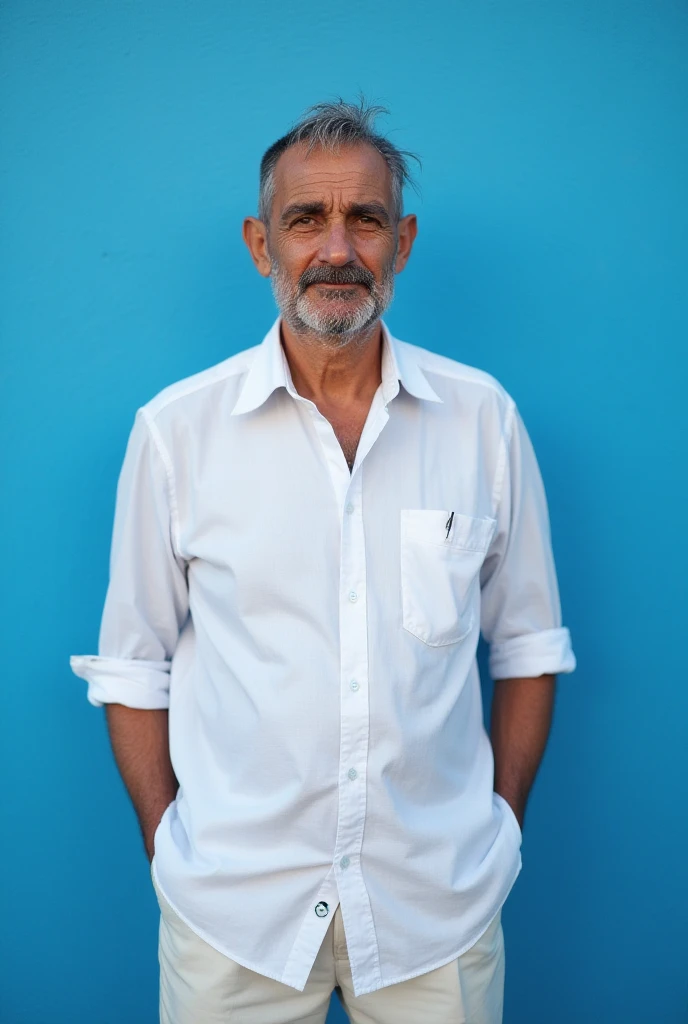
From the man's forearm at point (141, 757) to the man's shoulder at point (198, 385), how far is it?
60cm

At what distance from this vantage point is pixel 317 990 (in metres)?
1.66

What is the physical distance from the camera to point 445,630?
65.3 inches

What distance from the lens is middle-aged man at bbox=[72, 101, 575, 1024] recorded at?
1580 mm

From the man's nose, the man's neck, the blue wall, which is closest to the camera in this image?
the man's nose

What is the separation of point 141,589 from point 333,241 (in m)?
0.77

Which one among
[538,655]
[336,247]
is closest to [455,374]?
Result: [336,247]

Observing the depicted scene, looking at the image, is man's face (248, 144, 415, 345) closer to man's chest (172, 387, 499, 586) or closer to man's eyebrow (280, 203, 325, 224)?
man's eyebrow (280, 203, 325, 224)

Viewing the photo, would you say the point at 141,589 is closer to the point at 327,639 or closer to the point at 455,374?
the point at 327,639

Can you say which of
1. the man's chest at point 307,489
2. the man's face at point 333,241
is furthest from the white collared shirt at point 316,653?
the man's face at point 333,241

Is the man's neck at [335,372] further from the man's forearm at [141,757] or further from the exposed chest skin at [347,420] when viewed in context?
the man's forearm at [141,757]

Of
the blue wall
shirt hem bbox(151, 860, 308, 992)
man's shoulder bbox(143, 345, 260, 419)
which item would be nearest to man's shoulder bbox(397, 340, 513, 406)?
the blue wall

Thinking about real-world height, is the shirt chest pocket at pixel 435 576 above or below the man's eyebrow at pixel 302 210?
below

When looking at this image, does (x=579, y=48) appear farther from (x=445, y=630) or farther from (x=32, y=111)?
(x=445, y=630)

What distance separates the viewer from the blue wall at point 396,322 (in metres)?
1.99
